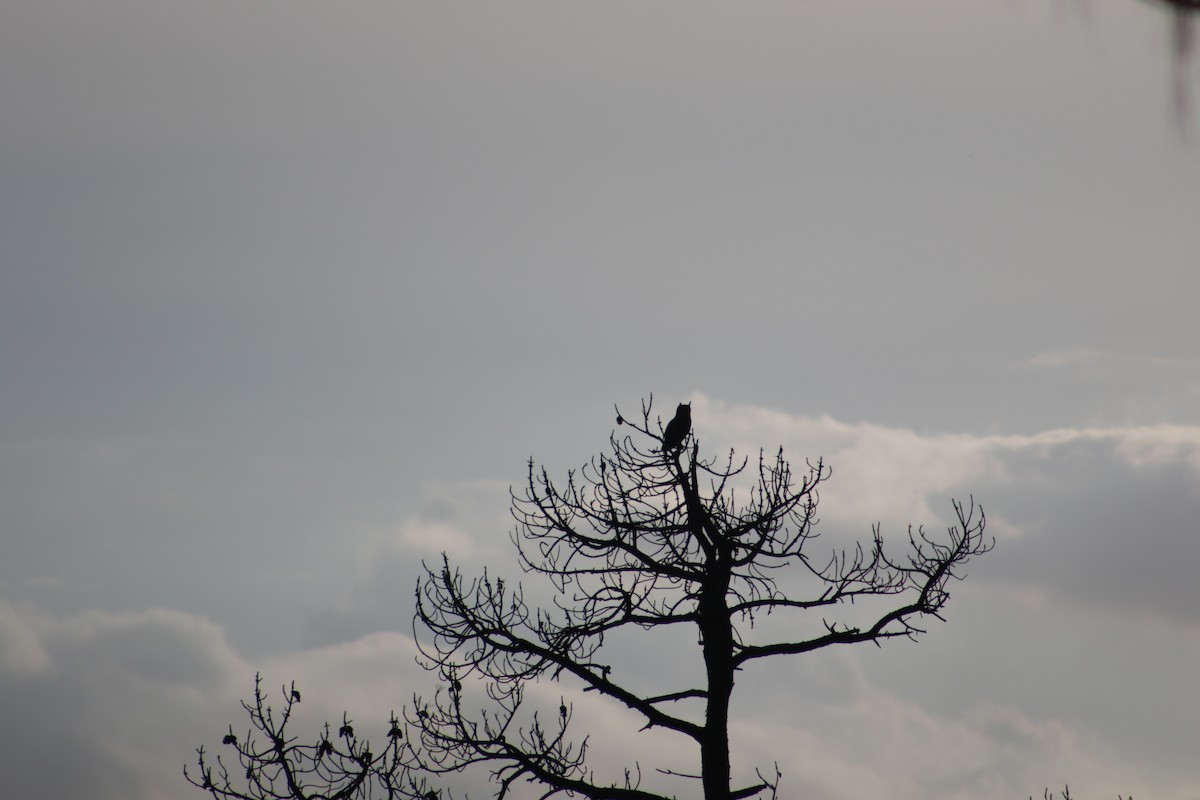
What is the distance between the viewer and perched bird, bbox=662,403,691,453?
1159cm

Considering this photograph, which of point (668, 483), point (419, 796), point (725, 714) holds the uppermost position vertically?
point (668, 483)

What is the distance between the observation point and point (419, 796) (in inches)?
457

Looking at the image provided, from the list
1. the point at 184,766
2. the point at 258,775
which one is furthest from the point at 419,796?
the point at 184,766

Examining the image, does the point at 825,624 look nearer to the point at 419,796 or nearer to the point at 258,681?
the point at 419,796

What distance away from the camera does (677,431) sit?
460 inches

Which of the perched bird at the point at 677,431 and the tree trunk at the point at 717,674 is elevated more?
the perched bird at the point at 677,431

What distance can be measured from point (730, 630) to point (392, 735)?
12.6 ft

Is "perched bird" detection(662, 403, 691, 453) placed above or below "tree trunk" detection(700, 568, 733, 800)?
above

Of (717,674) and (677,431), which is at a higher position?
(677,431)

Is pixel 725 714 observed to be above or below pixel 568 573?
below

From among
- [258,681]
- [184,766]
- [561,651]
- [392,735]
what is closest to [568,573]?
[561,651]

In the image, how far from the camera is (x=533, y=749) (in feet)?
38.1

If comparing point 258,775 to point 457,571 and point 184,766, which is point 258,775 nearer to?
point 184,766

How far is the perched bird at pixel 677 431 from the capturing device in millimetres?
11594
